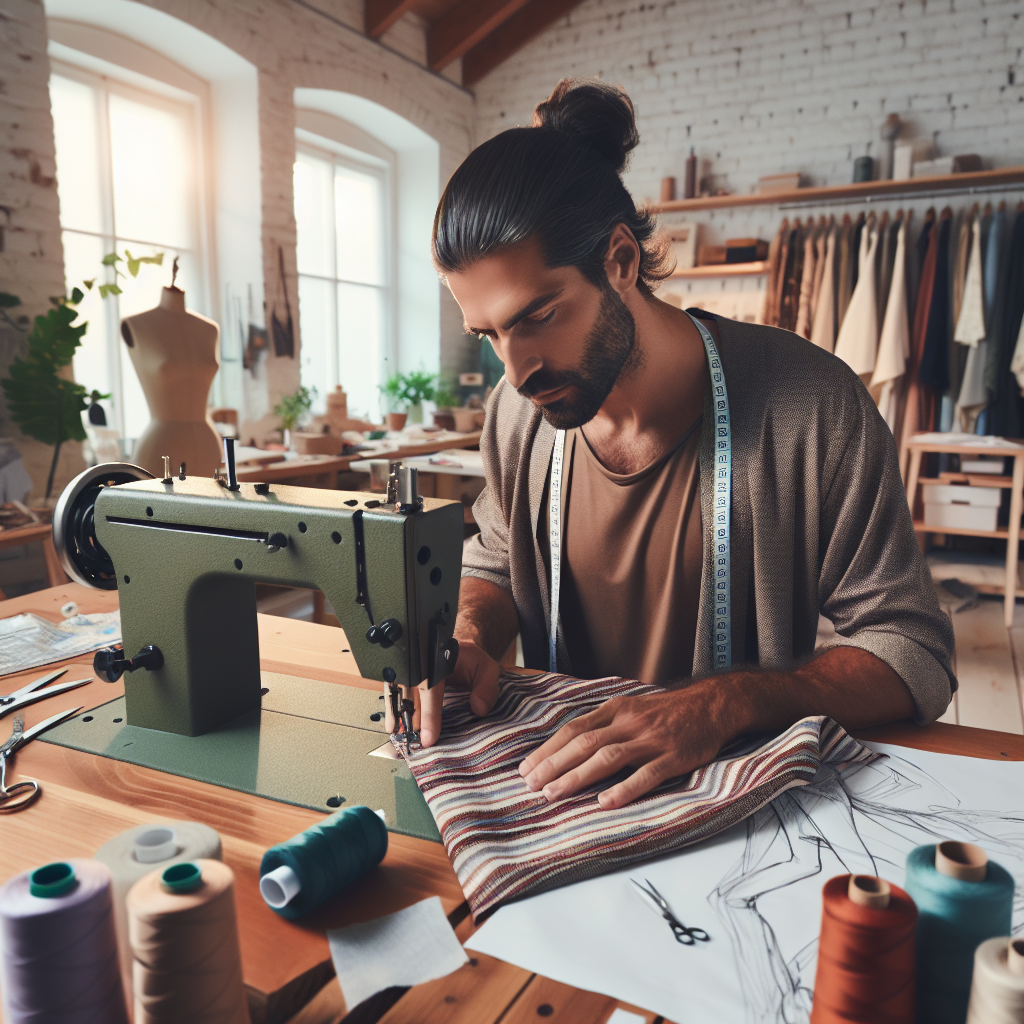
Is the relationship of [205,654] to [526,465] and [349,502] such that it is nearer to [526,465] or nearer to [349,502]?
[349,502]

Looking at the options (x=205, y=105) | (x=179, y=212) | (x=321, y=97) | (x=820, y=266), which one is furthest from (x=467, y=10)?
(x=820, y=266)

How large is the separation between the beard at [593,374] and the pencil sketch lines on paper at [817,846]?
0.64m

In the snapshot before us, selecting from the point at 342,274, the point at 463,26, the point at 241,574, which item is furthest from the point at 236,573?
the point at 463,26

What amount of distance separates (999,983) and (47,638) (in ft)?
4.27

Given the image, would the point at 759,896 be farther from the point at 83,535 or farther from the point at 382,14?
the point at 382,14

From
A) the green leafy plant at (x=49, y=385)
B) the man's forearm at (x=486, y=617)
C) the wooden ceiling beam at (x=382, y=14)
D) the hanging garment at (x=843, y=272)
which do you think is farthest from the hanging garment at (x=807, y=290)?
the man's forearm at (x=486, y=617)

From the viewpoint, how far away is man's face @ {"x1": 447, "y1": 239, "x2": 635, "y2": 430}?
1155mm

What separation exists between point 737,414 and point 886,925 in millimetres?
952

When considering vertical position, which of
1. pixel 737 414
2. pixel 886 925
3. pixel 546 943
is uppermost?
pixel 737 414

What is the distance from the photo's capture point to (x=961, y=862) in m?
0.49

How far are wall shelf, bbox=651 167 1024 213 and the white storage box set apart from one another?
2104mm

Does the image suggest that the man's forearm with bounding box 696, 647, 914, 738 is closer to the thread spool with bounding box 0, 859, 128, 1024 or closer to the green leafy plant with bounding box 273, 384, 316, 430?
the thread spool with bounding box 0, 859, 128, 1024

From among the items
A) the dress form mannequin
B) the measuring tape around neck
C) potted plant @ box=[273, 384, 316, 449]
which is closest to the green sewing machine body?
the measuring tape around neck

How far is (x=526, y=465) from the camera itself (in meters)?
1.52
